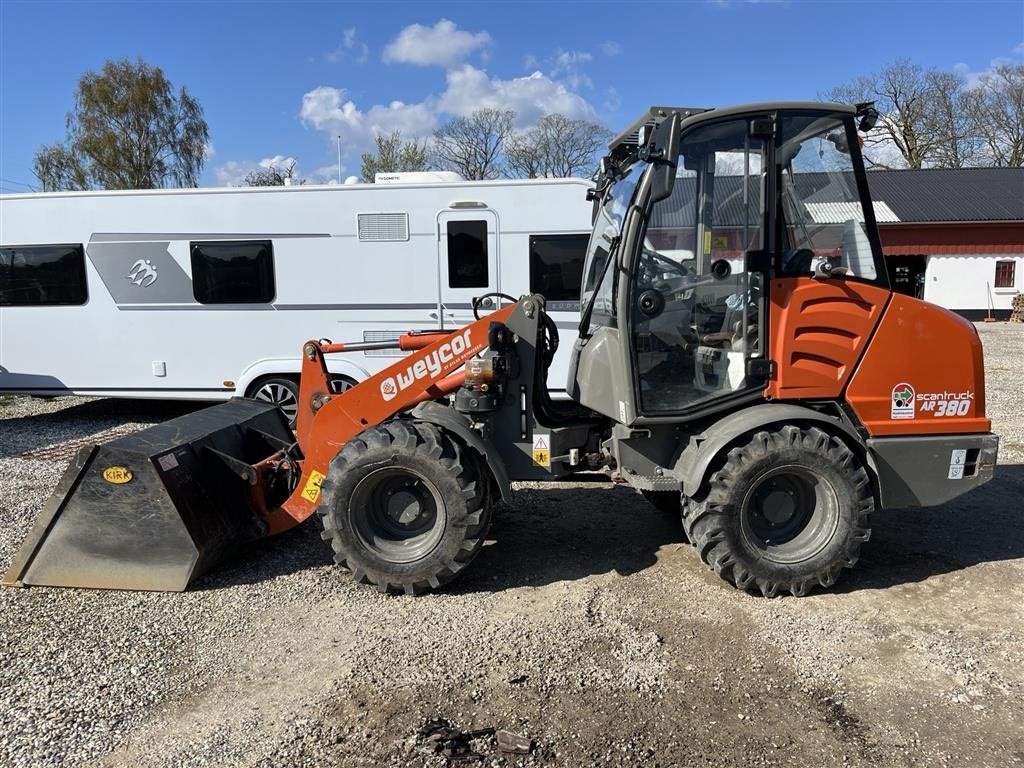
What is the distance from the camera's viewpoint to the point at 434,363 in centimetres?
430

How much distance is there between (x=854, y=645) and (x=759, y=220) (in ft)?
7.72

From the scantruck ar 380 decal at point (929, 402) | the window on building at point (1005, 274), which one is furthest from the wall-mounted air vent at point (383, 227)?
the window on building at point (1005, 274)

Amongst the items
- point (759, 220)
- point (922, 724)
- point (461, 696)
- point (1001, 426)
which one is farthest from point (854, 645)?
point (1001, 426)

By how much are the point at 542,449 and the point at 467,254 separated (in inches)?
165

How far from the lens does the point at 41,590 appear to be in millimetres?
4082

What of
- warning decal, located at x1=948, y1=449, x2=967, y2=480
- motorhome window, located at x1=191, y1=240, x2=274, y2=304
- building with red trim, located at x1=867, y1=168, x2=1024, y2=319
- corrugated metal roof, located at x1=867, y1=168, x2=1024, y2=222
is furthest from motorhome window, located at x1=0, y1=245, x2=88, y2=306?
corrugated metal roof, located at x1=867, y1=168, x2=1024, y2=222

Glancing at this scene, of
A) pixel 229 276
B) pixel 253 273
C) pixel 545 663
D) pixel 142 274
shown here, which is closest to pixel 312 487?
pixel 545 663

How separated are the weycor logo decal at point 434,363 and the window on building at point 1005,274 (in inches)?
1082

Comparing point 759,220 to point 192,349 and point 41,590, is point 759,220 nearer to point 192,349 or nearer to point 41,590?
point 41,590

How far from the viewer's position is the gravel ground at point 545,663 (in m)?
2.80

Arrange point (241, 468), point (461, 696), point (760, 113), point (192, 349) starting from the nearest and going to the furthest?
point (461, 696) < point (760, 113) < point (241, 468) < point (192, 349)

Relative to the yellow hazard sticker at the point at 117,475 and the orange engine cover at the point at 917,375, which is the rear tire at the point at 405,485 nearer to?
the yellow hazard sticker at the point at 117,475

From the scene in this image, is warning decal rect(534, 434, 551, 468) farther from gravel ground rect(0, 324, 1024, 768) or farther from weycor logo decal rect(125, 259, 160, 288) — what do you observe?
weycor logo decal rect(125, 259, 160, 288)

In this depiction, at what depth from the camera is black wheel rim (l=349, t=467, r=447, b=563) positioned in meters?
4.04
